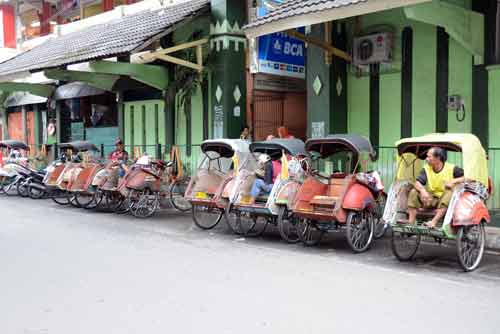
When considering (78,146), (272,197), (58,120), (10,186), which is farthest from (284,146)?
(58,120)

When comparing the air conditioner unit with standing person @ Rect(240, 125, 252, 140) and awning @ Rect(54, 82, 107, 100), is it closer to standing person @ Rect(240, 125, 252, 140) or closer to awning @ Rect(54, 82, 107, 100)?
standing person @ Rect(240, 125, 252, 140)

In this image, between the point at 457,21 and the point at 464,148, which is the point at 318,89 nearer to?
the point at 457,21

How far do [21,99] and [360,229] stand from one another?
20.4 metres

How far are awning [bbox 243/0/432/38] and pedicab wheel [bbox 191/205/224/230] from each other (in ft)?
12.7

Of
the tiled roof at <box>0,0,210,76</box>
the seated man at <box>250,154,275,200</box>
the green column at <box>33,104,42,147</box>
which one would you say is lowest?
the seated man at <box>250,154,275,200</box>

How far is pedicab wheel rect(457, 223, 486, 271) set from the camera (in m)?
7.32

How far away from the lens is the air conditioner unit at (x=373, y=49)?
1214cm

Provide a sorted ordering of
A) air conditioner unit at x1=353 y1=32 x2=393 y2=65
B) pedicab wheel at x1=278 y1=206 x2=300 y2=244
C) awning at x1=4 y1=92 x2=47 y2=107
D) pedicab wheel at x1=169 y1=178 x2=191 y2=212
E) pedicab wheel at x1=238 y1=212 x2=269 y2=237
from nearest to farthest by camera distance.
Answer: pedicab wheel at x1=278 y1=206 x2=300 y2=244
pedicab wheel at x1=238 y1=212 x2=269 y2=237
air conditioner unit at x1=353 y1=32 x2=393 y2=65
pedicab wheel at x1=169 y1=178 x2=191 y2=212
awning at x1=4 y1=92 x2=47 y2=107

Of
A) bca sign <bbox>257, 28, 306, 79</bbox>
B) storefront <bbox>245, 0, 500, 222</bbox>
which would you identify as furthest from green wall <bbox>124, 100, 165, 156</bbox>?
storefront <bbox>245, 0, 500, 222</bbox>

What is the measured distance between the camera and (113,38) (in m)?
16.2

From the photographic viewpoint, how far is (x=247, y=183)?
33.3ft

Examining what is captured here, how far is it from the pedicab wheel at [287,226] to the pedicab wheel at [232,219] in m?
0.97

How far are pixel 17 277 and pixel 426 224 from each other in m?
5.29

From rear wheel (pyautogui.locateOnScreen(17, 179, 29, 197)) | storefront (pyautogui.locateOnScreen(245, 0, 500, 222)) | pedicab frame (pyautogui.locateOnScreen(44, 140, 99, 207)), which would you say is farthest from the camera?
rear wheel (pyautogui.locateOnScreen(17, 179, 29, 197))
